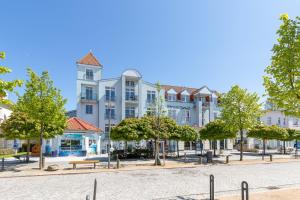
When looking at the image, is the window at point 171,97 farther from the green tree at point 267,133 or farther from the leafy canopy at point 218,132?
the leafy canopy at point 218,132

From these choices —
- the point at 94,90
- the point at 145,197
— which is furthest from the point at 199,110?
the point at 145,197

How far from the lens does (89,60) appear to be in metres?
47.0

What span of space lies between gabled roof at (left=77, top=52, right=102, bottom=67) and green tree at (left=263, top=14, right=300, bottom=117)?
3893 cm

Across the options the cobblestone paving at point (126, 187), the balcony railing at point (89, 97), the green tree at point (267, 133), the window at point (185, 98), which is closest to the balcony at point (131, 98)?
the balcony railing at point (89, 97)

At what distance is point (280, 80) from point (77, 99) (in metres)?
37.9

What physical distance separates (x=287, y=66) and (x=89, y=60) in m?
40.6

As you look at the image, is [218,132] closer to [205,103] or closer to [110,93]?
[110,93]

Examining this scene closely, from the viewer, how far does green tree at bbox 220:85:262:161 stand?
2823cm

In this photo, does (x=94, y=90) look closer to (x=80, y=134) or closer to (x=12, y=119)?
(x=80, y=134)

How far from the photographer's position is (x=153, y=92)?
50.4 metres

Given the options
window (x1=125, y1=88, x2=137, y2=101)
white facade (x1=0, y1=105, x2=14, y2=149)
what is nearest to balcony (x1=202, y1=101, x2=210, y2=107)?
window (x1=125, y1=88, x2=137, y2=101)

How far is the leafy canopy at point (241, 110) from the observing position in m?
28.2

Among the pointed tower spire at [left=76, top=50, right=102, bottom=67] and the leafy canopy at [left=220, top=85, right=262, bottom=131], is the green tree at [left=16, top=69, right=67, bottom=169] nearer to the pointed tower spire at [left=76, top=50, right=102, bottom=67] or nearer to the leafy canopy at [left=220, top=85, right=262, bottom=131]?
the leafy canopy at [left=220, top=85, right=262, bottom=131]

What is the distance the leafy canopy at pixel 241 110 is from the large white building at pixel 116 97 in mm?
16156
